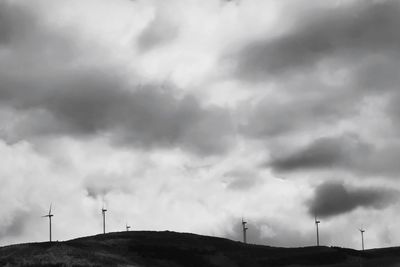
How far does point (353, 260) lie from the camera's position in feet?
534

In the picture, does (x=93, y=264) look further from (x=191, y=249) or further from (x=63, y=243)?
(x=191, y=249)

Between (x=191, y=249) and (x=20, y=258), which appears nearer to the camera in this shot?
(x=20, y=258)

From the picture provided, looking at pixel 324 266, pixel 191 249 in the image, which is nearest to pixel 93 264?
pixel 191 249

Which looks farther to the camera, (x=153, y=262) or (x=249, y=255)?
(x=249, y=255)

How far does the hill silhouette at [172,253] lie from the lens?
11769 cm

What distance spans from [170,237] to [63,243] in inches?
1518

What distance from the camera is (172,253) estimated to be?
143 meters

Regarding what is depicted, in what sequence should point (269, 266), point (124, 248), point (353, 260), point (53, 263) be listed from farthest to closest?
point (353, 260) < point (269, 266) < point (124, 248) < point (53, 263)

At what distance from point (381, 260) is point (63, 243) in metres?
80.8

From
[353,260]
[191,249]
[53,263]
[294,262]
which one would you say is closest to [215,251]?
[191,249]

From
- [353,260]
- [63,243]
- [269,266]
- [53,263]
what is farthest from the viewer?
[353,260]

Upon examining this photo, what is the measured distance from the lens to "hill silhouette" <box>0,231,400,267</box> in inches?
4633

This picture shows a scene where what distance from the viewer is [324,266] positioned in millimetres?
154875

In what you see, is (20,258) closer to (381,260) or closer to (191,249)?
(191,249)
